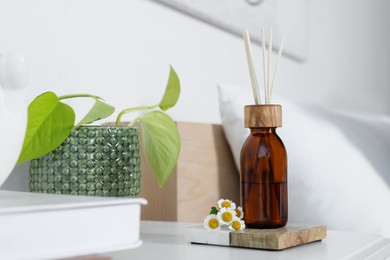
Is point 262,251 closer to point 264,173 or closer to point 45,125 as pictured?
point 264,173

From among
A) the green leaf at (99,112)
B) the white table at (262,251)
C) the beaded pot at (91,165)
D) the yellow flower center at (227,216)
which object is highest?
the green leaf at (99,112)

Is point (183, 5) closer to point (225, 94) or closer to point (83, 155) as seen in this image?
point (225, 94)

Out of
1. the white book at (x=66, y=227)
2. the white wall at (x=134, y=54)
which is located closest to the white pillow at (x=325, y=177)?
the white wall at (x=134, y=54)

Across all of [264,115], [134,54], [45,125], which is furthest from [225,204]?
[134,54]

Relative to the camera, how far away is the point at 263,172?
0.78 meters

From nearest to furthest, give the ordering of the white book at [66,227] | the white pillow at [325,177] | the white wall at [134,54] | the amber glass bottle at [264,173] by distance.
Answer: the white book at [66,227] < the amber glass bottle at [264,173] < the white wall at [134,54] < the white pillow at [325,177]

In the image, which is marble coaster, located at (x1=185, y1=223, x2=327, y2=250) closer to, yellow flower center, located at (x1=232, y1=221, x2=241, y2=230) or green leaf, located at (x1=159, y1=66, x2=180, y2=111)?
yellow flower center, located at (x1=232, y1=221, x2=241, y2=230)

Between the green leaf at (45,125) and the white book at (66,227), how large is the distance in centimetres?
22

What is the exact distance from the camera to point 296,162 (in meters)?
1.17

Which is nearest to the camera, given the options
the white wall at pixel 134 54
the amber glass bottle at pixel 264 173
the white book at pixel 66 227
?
the white book at pixel 66 227

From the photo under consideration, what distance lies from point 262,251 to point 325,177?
1.55ft

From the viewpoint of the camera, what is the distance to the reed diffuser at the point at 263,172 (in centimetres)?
78

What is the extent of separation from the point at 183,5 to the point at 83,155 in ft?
2.20

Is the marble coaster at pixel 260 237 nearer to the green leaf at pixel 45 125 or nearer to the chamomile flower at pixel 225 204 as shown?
the chamomile flower at pixel 225 204
